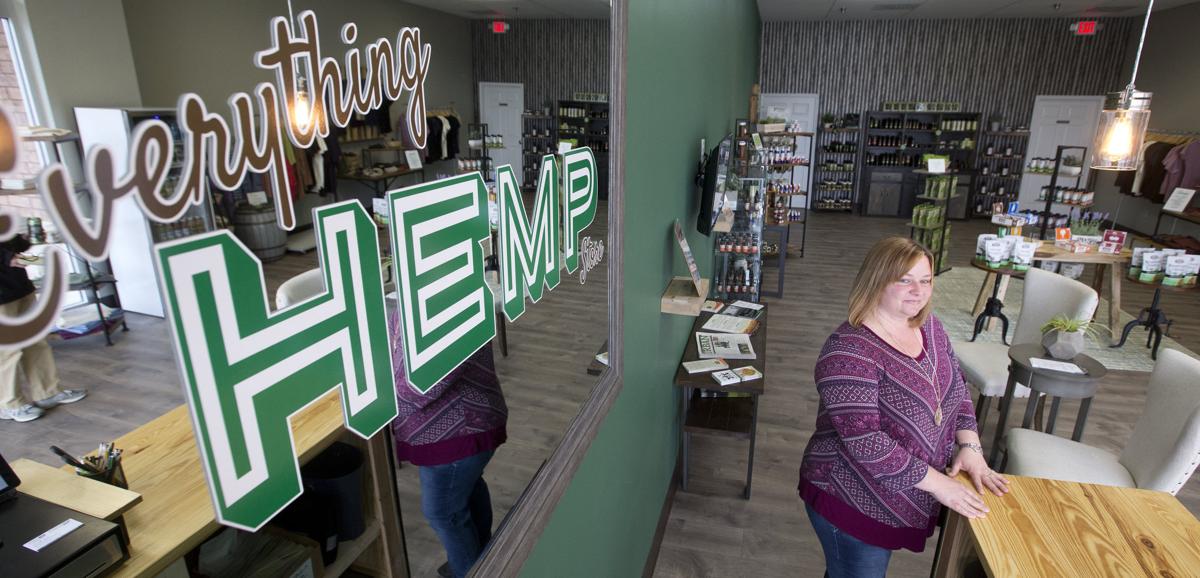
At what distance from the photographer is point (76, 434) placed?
48cm

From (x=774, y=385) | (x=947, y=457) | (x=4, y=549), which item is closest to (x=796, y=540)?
(x=947, y=457)

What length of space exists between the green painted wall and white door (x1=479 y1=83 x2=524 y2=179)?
687 millimetres

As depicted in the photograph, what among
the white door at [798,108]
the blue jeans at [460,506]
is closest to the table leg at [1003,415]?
the blue jeans at [460,506]

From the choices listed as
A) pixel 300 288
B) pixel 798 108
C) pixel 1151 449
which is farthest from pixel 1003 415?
pixel 798 108

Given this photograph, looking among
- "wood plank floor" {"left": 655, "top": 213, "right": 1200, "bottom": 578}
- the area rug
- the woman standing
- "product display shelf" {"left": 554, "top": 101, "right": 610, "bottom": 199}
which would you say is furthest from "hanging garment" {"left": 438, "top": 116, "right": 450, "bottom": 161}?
the area rug

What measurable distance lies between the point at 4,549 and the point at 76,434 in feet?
0.34

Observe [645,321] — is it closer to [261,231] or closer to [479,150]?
[479,150]

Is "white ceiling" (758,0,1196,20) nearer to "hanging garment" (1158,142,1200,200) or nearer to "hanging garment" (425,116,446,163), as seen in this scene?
"hanging garment" (1158,142,1200,200)

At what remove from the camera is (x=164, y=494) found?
56cm

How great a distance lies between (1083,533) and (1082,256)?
4748mm

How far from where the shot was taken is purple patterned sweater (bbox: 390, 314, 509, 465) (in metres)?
0.84

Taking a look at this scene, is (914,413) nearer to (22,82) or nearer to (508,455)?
(508,455)

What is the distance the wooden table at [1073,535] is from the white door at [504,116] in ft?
5.43

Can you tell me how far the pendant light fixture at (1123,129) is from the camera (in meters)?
4.32
